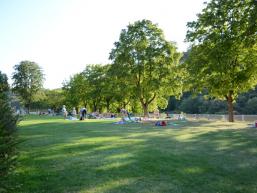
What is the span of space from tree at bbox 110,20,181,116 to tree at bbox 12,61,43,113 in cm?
6011

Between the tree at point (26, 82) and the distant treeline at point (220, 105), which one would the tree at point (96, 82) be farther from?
the tree at point (26, 82)

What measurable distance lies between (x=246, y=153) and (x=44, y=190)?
7709 millimetres

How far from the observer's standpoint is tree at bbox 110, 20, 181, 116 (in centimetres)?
4841

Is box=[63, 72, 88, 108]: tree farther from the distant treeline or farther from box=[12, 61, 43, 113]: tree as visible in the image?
the distant treeline

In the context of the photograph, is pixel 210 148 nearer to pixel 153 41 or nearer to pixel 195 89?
pixel 195 89

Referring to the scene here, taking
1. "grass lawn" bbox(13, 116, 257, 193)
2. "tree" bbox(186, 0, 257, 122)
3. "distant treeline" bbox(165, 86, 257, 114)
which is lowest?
"grass lawn" bbox(13, 116, 257, 193)

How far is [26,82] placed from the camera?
10350cm

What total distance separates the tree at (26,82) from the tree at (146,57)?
60.1m

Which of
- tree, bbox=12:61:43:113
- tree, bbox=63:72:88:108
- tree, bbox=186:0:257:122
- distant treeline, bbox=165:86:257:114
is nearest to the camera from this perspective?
tree, bbox=186:0:257:122

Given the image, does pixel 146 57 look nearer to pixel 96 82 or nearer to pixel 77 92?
pixel 96 82

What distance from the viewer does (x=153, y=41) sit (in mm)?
49219

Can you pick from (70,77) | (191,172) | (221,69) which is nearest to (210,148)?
(191,172)

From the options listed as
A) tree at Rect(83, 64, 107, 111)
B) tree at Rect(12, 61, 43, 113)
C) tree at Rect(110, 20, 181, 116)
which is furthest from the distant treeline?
tree at Rect(12, 61, 43, 113)

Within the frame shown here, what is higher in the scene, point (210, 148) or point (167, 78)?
point (167, 78)
